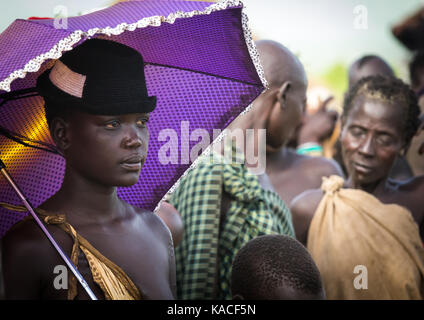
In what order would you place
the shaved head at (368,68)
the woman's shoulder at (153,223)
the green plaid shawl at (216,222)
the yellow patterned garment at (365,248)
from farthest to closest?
the shaved head at (368,68)
the yellow patterned garment at (365,248)
the green plaid shawl at (216,222)
the woman's shoulder at (153,223)

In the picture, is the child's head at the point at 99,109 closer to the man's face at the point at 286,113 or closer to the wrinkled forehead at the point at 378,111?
the man's face at the point at 286,113

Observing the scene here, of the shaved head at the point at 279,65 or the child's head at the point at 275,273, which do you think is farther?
the shaved head at the point at 279,65

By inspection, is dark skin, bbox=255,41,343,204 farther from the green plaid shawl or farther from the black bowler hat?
the black bowler hat

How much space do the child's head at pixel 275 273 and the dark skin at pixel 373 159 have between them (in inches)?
42.5

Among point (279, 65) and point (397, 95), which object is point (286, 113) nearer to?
point (279, 65)

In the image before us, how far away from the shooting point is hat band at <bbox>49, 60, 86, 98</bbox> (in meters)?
1.83

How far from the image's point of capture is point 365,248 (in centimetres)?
308

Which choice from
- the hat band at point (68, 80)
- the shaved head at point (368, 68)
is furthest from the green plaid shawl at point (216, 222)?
the shaved head at point (368, 68)

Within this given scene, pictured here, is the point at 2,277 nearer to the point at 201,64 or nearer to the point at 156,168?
the point at 156,168

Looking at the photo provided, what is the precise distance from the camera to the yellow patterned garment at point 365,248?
3002 millimetres

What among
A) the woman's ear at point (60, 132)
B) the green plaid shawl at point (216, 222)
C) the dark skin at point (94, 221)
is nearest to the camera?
the dark skin at point (94, 221)

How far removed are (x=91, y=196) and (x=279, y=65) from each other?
2010mm

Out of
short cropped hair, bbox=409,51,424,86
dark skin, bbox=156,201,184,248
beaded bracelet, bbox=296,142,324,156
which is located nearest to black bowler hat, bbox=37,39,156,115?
dark skin, bbox=156,201,184,248

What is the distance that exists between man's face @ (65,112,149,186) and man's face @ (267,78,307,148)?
5.78 feet
